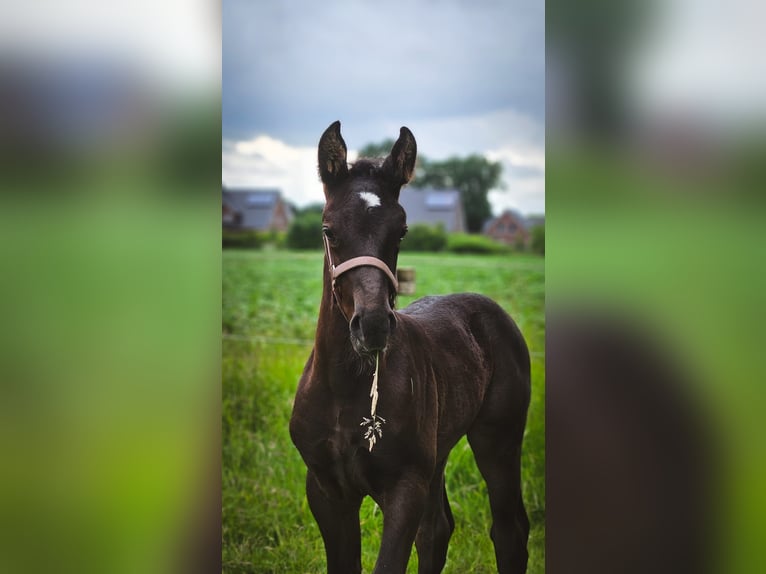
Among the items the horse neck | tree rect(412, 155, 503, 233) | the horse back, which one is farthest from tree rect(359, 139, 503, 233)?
the horse neck

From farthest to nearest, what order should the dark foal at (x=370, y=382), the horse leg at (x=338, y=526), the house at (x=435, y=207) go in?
the house at (x=435, y=207) < the horse leg at (x=338, y=526) < the dark foal at (x=370, y=382)

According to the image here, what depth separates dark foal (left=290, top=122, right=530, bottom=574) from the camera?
194cm

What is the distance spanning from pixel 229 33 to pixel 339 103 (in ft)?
1.66

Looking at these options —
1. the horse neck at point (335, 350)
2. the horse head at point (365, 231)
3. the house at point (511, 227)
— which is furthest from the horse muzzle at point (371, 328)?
the house at point (511, 227)

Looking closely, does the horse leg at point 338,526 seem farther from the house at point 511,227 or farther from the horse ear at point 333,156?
the house at point 511,227

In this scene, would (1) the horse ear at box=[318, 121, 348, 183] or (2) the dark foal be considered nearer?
(2) the dark foal

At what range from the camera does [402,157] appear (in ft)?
6.88

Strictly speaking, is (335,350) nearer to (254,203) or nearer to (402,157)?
(402,157)

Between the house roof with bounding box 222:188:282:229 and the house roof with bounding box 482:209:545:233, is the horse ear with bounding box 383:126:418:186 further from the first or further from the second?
the house roof with bounding box 222:188:282:229

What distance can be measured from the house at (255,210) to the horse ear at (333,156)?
87cm

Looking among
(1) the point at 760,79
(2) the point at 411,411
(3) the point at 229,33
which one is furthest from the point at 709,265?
(3) the point at 229,33

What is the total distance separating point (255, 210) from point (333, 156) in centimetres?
93

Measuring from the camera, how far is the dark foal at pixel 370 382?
194 cm

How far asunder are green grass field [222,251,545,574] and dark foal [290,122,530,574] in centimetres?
23
